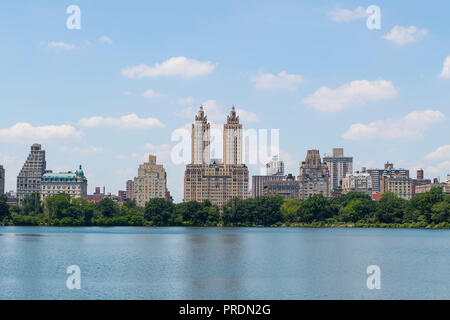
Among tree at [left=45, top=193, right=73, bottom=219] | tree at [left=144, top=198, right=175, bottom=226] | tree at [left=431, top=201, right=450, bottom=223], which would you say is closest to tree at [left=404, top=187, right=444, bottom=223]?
tree at [left=431, top=201, right=450, bottom=223]

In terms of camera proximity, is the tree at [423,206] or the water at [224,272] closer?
the water at [224,272]

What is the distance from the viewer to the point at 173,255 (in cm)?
7956

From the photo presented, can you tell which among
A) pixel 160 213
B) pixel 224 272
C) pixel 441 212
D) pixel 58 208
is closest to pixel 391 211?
pixel 441 212

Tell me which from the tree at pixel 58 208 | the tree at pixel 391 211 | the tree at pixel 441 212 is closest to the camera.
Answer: the tree at pixel 441 212

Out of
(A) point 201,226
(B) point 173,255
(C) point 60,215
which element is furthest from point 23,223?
(B) point 173,255

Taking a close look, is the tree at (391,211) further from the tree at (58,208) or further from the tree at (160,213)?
the tree at (58,208)

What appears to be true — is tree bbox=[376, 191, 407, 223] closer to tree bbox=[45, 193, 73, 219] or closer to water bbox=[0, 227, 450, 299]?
tree bbox=[45, 193, 73, 219]

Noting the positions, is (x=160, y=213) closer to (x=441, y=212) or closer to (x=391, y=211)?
(x=391, y=211)

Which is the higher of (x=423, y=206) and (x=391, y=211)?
(x=423, y=206)

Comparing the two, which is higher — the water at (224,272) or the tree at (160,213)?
the tree at (160,213)

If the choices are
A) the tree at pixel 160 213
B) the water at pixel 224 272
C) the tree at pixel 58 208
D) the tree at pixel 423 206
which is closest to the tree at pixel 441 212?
the tree at pixel 423 206

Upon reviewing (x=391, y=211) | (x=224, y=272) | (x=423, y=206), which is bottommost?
(x=224, y=272)
